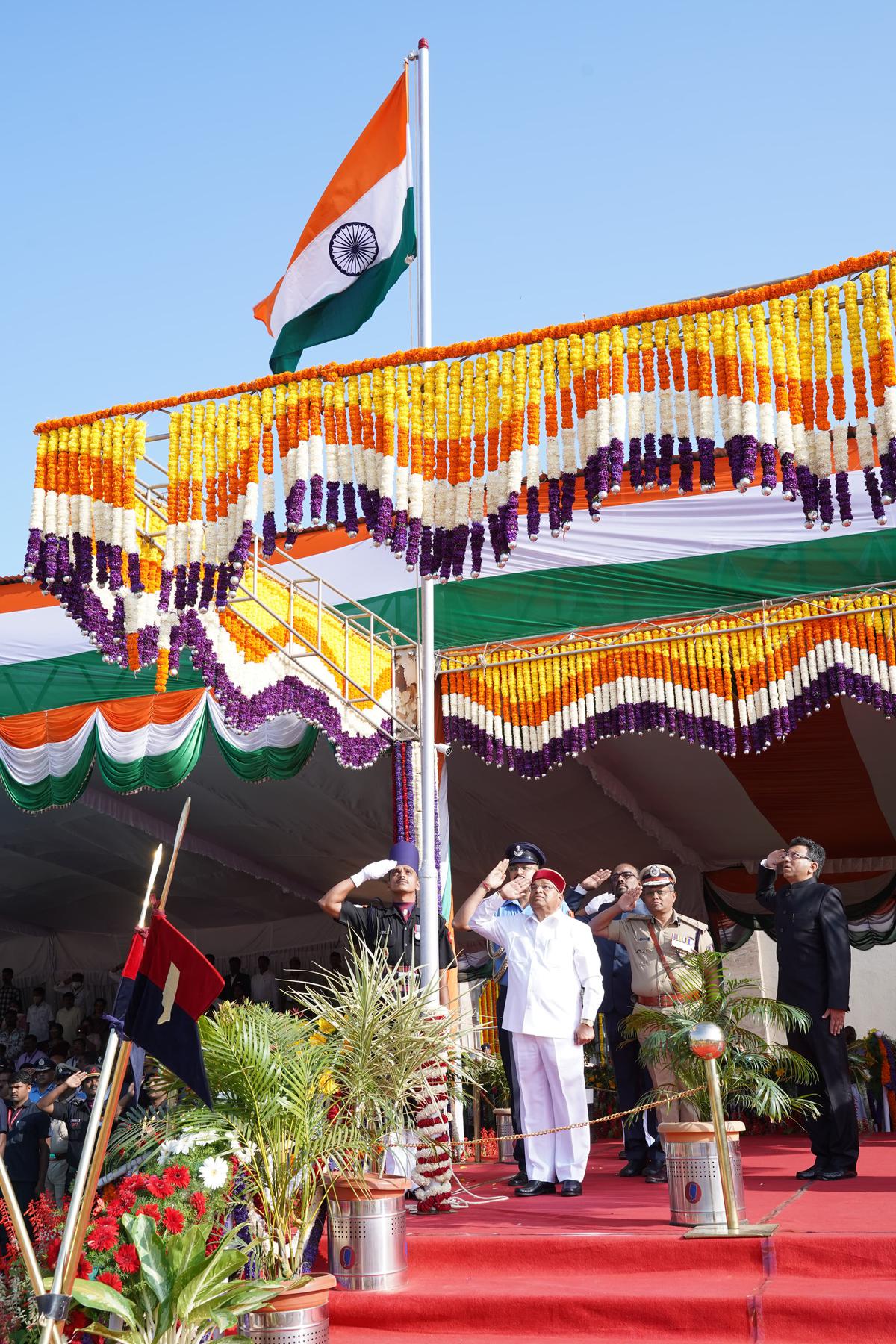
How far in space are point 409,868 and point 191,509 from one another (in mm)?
2039

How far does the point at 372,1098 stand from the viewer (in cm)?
487

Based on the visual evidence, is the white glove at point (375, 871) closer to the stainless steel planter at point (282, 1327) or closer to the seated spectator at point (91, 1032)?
the stainless steel planter at point (282, 1327)

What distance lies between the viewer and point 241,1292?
4.00 m

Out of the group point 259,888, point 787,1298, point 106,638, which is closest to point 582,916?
point 106,638

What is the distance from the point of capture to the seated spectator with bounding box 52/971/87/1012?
53.1ft

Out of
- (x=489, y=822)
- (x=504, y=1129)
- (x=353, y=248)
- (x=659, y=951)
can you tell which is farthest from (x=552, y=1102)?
(x=489, y=822)

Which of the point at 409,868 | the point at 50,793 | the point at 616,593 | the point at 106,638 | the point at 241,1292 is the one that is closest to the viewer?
the point at 241,1292

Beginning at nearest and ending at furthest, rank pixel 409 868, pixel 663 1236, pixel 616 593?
pixel 663 1236, pixel 409 868, pixel 616 593

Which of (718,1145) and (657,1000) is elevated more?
(657,1000)

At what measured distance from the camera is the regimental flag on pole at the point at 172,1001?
3.79 meters

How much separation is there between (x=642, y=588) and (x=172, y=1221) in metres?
6.51

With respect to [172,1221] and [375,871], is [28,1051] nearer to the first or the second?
[375,871]

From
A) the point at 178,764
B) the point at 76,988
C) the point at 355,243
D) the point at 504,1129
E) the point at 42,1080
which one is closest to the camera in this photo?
the point at 355,243

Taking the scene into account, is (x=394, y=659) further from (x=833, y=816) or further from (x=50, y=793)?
(x=833, y=816)
